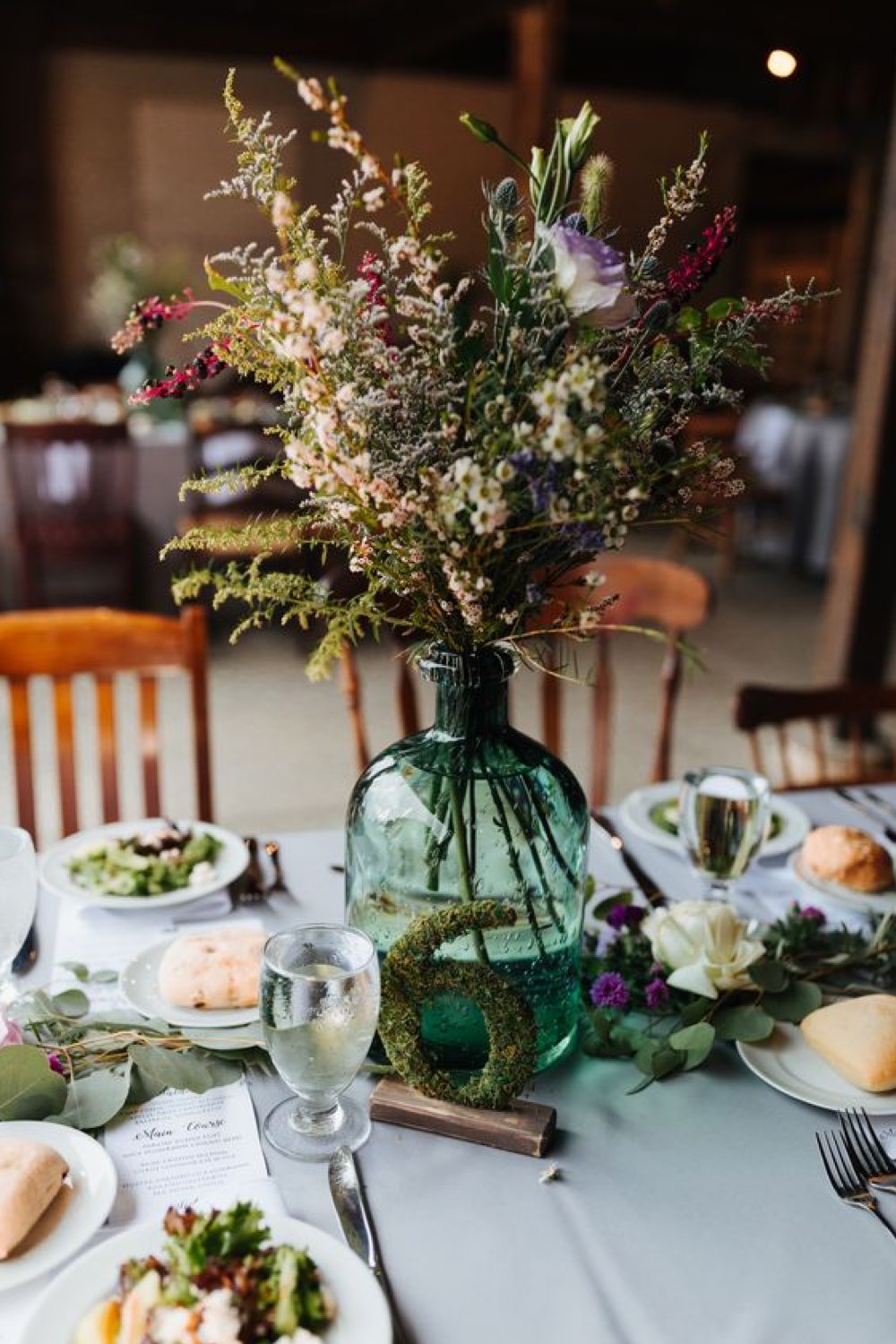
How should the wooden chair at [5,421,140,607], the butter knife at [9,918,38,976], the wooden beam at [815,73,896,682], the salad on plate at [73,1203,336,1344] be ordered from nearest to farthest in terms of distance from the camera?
the salad on plate at [73,1203,336,1344] → the butter knife at [9,918,38,976] → the wooden beam at [815,73,896,682] → the wooden chair at [5,421,140,607]

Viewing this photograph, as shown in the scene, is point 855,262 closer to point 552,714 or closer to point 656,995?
point 552,714

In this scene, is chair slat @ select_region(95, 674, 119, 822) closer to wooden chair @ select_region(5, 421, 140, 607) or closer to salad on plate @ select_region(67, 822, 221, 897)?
salad on plate @ select_region(67, 822, 221, 897)

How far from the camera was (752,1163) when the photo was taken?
35.8 inches

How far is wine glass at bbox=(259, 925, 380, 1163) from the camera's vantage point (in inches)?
33.4

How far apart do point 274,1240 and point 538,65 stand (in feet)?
17.5

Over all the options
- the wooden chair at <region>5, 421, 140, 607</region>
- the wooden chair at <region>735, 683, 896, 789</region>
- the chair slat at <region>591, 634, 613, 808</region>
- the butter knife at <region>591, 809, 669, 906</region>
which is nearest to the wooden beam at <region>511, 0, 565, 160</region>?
the wooden chair at <region>5, 421, 140, 607</region>

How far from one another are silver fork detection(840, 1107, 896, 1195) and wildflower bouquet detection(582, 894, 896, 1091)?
0.10 metres

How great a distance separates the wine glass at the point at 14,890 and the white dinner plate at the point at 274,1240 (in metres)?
0.30

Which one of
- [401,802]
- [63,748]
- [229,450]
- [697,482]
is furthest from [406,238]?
[229,450]

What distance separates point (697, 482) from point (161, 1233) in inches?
26.4

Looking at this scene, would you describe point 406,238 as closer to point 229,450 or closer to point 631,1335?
point 631,1335

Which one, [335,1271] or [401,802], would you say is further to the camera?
[401,802]

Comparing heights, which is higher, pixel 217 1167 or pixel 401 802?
pixel 401 802

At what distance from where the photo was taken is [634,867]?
138cm
